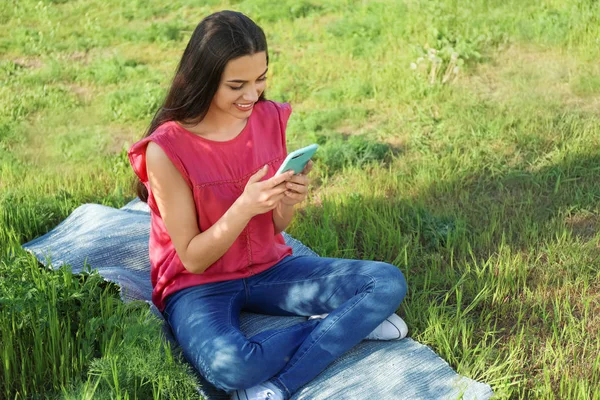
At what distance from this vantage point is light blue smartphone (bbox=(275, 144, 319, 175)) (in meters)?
2.79

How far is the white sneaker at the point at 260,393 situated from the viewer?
289cm

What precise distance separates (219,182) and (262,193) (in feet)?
1.14

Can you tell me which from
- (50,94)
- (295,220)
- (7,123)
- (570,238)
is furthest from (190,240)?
(50,94)

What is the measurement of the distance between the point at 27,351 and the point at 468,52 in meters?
3.98

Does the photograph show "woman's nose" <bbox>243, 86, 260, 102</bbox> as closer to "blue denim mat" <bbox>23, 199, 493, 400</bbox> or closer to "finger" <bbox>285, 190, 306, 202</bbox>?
"finger" <bbox>285, 190, 306, 202</bbox>

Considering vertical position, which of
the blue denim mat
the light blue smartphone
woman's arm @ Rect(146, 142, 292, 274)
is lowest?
the blue denim mat

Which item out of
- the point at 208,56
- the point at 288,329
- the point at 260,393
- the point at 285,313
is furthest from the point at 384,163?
the point at 260,393

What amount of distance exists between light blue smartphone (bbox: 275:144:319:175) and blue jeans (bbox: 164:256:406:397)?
56 cm

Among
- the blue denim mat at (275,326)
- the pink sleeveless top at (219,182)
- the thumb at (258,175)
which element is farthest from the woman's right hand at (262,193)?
the blue denim mat at (275,326)

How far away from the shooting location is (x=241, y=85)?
9.93ft

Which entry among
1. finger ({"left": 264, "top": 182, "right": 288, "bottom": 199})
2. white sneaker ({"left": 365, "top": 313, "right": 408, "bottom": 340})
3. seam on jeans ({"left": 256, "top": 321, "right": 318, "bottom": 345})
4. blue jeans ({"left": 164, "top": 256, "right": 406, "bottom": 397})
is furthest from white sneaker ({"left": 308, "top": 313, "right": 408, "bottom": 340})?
finger ({"left": 264, "top": 182, "right": 288, "bottom": 199})

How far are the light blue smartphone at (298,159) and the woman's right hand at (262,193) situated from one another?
1.1 inches

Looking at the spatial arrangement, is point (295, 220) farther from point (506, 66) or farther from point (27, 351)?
point (506, 66)

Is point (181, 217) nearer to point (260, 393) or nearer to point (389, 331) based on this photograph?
point (260, 393)
